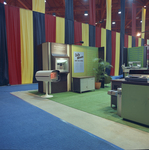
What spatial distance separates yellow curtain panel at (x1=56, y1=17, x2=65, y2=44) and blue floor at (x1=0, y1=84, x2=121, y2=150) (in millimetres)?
6752

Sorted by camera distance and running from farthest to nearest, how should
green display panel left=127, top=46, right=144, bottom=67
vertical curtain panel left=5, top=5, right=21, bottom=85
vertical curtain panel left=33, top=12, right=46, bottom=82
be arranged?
green display panel left=127, top=46, right=144, bottom=67, vertical curtain panel left=33, top=12, right=46, bottom=82, vertical curtain panel left=5, top=5, right=21, bottom=85

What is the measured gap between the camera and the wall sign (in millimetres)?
6035

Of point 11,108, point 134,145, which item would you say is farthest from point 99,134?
point 11,108

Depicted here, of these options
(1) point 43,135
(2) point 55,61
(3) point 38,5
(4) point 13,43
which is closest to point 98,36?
(3) point 38,5

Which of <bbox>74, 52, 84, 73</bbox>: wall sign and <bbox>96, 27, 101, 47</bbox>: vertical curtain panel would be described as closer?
<bbox>74, 52, 84, 73</bbox>: wall sign

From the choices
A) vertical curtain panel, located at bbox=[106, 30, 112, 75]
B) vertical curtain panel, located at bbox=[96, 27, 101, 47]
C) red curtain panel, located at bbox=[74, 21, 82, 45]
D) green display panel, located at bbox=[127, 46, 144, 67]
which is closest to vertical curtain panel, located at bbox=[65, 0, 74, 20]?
red curtain panel, located at bbox=[74, 21, 82, 45]

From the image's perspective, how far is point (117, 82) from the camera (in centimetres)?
368

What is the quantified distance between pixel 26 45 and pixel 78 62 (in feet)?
11.1

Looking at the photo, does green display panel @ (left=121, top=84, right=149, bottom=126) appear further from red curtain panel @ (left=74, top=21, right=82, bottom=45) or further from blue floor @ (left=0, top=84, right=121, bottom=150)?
red curtain panel @ (left=74, top=21, right=82, bottom=45)

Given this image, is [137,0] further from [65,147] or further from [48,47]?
[65,147]

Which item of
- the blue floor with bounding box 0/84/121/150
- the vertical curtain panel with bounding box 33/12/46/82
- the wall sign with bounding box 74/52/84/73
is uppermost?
the vertical curtain panel with bounding box 33/12/46/82

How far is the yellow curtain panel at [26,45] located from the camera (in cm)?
753

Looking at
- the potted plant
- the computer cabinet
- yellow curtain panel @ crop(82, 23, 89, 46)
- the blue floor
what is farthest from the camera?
yellow curtain panel @ crop(82, 23, 89, 46)

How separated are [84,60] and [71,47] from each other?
905 millimetres
